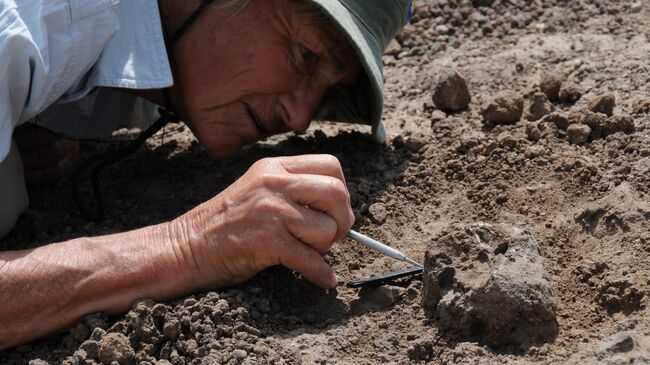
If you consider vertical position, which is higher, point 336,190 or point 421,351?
Answer: point 336,190

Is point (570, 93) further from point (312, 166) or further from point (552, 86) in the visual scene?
point (312, 166)

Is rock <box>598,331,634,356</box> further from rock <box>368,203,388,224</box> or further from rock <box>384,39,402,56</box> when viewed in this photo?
rock <box>384,39,402,56</box>

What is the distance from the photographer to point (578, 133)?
3.17 m

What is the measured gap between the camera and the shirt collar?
9.46ft

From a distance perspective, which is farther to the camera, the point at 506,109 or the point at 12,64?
the point at 506,109

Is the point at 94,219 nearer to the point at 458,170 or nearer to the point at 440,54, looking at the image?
the point at 458,170

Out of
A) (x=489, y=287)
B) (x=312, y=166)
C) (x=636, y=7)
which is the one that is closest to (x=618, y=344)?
(x=489, y=287)

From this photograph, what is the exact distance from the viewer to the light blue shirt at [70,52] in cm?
260

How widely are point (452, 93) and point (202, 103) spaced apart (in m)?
0.94

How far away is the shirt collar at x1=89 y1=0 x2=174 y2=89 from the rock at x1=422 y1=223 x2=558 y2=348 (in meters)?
0.96

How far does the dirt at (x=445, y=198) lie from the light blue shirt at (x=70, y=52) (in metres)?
0.54

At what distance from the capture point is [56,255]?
2555 mm

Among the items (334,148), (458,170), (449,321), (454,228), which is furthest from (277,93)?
(449,321)

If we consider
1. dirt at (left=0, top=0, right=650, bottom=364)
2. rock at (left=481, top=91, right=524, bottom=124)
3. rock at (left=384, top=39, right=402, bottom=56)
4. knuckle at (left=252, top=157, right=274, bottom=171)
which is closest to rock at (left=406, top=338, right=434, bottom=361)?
dirt at (left=0, top=0, right=650, bottom=364)
